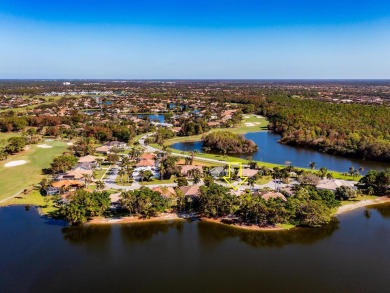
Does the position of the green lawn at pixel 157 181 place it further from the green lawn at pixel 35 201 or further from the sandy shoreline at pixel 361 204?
the sandy shoreline at pixel 361 204

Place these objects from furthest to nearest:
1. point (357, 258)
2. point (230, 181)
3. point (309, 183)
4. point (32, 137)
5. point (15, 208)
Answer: point (32, 137) → point (230, 181) → point (309, 183) → point (15, 208) → point (357, 258)

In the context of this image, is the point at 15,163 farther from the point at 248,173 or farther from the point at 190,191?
the point at 248,173

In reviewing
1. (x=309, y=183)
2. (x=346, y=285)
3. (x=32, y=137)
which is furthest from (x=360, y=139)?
(x=32, y=137)

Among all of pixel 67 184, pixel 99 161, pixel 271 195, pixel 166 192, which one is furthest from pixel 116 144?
pixel 271 195

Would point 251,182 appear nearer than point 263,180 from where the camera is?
Yes

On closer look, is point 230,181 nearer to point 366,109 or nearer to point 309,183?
point 309,183

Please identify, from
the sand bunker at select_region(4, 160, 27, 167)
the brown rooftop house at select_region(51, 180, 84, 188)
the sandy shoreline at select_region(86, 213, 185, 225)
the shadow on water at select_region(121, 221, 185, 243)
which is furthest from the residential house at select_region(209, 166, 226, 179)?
the sand bunker at select_region(4, 160, 27, 167)

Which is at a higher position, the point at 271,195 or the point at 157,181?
the point at 271,195
